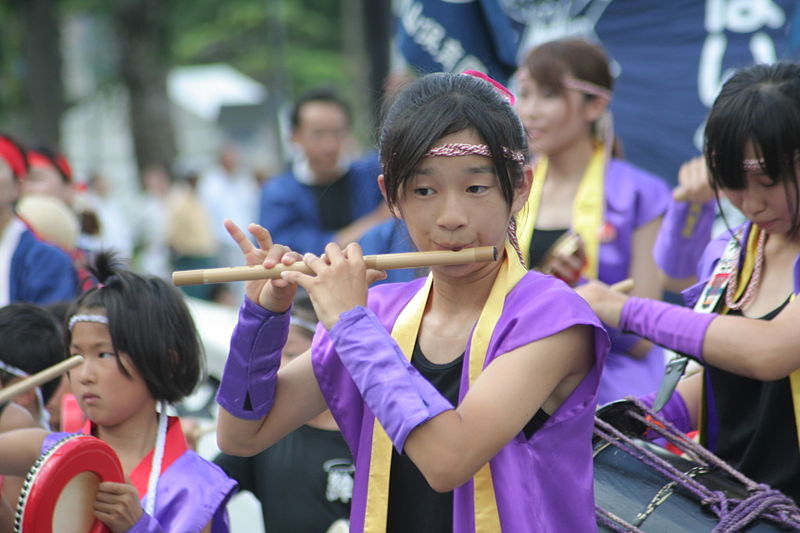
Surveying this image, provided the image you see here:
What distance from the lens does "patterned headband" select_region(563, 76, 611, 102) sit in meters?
3.87

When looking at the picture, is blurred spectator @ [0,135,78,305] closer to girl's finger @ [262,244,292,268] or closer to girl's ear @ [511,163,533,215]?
girl's finger @ [262,244,292,268]

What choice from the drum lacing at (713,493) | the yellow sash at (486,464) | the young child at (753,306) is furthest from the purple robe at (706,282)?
the yellow sash at (486,464)

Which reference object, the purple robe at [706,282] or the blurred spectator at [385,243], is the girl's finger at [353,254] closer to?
the purple robe at [706,282]

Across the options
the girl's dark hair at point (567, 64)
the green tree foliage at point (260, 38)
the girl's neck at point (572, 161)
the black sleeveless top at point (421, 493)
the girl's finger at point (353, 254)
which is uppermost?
the girl's dark hair at point (567, 64)

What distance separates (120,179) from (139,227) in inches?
743

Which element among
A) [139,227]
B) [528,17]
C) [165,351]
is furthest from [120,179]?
[165,351]

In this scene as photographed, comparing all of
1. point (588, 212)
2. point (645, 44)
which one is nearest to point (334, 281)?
point (588, 212)

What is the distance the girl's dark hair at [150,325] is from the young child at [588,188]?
127cm

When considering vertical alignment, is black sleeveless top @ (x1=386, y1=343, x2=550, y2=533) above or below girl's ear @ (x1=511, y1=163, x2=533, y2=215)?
below

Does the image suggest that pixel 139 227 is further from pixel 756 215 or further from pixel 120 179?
pixel 120 179

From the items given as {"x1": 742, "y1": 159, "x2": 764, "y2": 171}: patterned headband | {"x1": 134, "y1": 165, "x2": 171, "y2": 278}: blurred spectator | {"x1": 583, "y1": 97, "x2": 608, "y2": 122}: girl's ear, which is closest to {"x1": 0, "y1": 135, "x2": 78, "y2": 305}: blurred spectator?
{"x1": 583, "y1": 97, "x2": 608, "y2": 122}: girl's ear

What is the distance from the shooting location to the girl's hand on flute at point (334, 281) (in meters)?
1.92

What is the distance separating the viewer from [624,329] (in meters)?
2.72

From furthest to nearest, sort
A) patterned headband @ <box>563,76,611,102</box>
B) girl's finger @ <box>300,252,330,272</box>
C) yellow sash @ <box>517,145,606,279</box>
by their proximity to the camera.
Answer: patterned headband @ <box>563,76,611,102</box>
yellow sash @ <box>517,145,606,279</box>
girl's finger @ <box>300,252,330,272</box>
